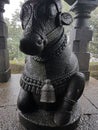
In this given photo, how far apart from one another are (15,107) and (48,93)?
521 mm

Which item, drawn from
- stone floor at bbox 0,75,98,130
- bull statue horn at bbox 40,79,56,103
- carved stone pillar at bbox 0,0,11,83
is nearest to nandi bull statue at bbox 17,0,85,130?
bull statue horn at bbox 40,79,56,103

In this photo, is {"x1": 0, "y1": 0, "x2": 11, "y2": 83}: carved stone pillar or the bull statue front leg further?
{"x1": 0, "y1": 0, "x2": 11, "y2": 83}: carved stone pillar

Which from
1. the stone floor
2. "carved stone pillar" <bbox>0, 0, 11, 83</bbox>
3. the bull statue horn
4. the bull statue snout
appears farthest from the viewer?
"carved stone pillar" <bbox>0, 0, 11, 83</bbox>

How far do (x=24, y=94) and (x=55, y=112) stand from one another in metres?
0.18

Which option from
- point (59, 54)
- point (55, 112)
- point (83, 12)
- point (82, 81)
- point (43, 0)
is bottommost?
point (55, 112)

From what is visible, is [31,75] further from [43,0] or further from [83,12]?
[83,12]

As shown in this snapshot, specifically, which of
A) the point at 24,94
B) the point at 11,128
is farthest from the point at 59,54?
the point at 11,128

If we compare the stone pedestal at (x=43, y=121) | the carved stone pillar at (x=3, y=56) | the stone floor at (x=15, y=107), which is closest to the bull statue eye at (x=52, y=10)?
the stone pedestal at (x=43, y=121)

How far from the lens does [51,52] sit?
2.35ft

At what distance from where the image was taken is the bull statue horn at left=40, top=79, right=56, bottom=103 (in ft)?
2.32

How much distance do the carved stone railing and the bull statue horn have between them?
128 cm

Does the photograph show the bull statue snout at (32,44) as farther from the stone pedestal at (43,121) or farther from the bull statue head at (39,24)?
the stone pedestal at (43,121)

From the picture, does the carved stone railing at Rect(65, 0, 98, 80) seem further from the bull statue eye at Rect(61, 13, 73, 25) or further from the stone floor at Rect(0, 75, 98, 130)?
the bull statue eye at Rect(61, 13, 73, 25)

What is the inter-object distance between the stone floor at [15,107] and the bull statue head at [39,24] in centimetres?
50
